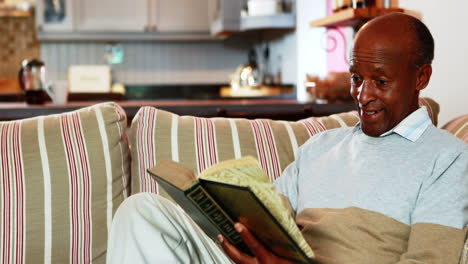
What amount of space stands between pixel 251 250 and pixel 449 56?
4.37ft

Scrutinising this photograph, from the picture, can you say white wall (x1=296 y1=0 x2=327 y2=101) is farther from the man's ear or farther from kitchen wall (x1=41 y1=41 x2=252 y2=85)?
the man's ear

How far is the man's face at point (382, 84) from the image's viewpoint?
1.38 m

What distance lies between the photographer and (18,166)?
173 centimetres

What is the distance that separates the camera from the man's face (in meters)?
1.38

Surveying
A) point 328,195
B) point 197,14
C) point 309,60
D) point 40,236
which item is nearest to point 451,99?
point 328,195

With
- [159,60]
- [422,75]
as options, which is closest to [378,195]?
[422,75]

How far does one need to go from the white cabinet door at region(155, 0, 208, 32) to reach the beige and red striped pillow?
3.91 m

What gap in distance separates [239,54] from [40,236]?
4.56 m

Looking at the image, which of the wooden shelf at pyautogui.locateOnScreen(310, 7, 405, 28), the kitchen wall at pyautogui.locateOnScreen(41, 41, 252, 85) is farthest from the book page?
the kitchen wall at pyautogui.locateOnScreen(41, 41, 252, 85)

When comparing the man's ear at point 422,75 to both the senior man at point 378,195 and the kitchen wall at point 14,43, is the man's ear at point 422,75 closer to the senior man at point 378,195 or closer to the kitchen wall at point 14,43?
the senior man at point 378,195

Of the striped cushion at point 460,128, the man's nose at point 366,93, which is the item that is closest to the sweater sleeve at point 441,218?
the man's nose at point 366,93

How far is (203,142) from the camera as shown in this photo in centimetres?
180

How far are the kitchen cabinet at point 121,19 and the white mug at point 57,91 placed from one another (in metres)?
2.85

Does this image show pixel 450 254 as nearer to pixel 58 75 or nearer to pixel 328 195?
pixel 328 195
